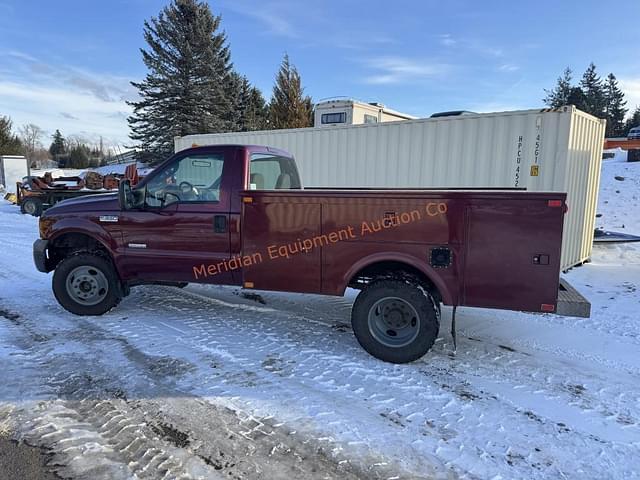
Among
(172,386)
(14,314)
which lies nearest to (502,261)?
(172,386)

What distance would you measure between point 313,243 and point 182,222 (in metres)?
1.56

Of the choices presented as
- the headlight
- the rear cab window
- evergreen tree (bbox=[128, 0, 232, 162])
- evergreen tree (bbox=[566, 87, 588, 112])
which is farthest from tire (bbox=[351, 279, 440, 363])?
evergreen tree (bbox=[566, 87, 588, 112])

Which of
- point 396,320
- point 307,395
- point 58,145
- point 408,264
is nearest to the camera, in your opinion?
point 307,395

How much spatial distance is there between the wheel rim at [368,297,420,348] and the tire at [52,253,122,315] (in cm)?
313

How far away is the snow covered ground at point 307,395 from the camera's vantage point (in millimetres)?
2750

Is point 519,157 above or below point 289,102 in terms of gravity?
below

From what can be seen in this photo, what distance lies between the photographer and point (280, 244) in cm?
455

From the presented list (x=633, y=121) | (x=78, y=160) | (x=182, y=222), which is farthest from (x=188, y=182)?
(x=78, y=160)

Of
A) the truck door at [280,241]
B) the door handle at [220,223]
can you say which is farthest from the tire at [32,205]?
the truck door at [280,241]

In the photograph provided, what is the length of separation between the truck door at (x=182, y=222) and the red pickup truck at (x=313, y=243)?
0.04 ft

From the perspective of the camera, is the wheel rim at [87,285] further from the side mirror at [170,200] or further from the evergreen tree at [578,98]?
the evergreen tree at [578,98]

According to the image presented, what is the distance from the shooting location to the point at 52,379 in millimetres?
3723

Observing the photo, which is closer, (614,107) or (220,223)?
(220,223)

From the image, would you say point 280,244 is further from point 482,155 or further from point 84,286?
point 482,155
